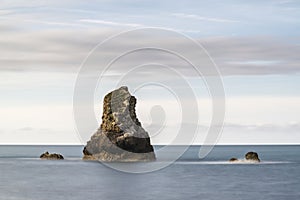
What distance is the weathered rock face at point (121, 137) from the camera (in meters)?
185

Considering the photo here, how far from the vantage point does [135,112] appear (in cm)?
19750

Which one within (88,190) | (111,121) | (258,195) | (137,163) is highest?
(111,121)

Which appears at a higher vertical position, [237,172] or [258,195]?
[237,172]

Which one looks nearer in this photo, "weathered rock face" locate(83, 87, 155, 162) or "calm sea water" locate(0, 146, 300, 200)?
"calm sea water" locate(0, 146, 300, 200)

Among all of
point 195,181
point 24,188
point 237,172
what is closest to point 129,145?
point 237,172

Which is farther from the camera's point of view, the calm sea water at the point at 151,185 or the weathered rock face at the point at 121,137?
the weathered rock face at the point at 121,137

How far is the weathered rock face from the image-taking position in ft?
607

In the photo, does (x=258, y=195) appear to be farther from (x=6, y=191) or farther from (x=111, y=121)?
(x=111, y=121)

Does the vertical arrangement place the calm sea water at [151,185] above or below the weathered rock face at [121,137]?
below

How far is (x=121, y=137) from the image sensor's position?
605ft

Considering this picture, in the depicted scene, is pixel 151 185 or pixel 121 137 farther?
pixel 121 137

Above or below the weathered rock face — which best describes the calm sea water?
below

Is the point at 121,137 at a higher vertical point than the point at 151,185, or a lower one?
higher

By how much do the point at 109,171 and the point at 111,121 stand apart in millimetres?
19504
